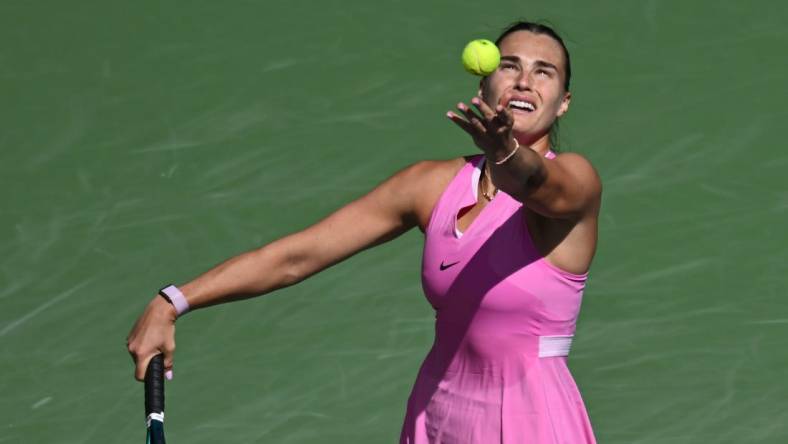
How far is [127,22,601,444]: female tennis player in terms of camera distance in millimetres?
4574

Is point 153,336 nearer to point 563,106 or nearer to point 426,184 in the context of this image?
point 426,184

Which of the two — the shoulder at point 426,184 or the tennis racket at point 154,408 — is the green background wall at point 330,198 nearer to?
the shoulder at point 426,184

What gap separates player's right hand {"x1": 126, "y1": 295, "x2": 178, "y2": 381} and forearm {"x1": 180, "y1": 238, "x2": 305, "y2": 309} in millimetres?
104

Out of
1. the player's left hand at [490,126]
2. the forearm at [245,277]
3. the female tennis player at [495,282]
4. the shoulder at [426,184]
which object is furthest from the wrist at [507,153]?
the forearm at [245,277]

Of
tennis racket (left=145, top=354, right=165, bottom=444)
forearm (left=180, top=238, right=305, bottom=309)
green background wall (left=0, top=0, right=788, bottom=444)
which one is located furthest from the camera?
green background wall (left=0, top=0, right=788, bottom=444)

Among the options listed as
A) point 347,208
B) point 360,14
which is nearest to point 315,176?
point 360,14

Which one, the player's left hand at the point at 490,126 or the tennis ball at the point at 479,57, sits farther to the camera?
the tennis ball at the point at 479,57

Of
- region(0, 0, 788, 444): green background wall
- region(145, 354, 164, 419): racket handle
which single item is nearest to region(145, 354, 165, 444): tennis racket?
region(145, 354, 164, 419): racket handle

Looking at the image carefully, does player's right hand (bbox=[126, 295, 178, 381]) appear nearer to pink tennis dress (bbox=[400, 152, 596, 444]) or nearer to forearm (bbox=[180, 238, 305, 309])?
forearm (bbox=[180, 238, 305, 309])

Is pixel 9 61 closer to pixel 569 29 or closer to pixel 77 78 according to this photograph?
pixel 77 78

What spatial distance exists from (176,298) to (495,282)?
821 millimetres

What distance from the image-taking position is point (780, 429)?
263 inches

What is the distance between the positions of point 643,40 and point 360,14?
4.58 ft

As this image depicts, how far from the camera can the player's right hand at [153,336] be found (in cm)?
459
